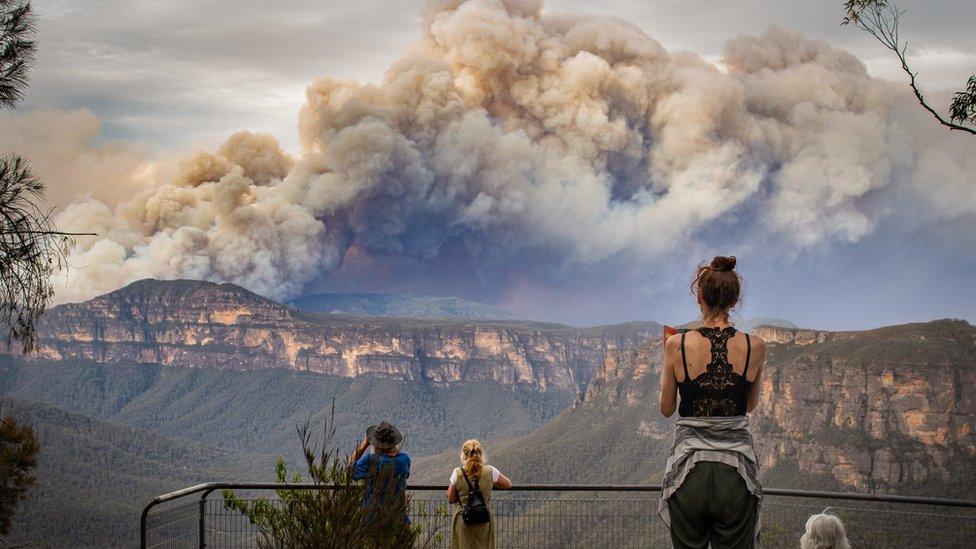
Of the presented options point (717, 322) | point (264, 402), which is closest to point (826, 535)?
point (717, 322)

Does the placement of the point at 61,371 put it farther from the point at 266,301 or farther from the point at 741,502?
the point at 741,502

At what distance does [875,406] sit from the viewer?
77.8 meters

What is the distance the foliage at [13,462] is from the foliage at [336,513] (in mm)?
5217

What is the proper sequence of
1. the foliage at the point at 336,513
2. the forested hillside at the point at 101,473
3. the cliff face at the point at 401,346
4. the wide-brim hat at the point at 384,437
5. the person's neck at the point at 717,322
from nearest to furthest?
the person's neck at the point at 717,322
the foliage at the point at 336,513
the wide-brim hat at the point at 384,437
the forested hillside at the point at 101,473
the cliff face at the point at 401,346

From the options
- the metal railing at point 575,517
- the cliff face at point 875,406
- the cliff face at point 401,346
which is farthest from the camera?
the cliff face at point 401,346

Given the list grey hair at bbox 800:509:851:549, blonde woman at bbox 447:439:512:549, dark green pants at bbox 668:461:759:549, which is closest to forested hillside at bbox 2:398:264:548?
blonde woman at bbox 447:439:512:549

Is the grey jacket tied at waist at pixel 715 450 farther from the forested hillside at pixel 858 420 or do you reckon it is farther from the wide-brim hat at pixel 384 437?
the forested hillside at pixel 858 420

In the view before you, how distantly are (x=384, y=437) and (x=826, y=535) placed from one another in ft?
12.3

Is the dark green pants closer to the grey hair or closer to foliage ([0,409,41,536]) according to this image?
the grey hair

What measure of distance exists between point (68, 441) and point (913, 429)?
241 ft

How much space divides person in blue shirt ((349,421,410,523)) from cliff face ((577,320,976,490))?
64.8 metres

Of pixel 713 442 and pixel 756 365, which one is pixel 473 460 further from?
pixel 756 365

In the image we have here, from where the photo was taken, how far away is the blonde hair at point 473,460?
932 cm

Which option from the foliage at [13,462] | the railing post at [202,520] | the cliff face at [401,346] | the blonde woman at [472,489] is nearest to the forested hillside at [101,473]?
the foliage at [13,462]
